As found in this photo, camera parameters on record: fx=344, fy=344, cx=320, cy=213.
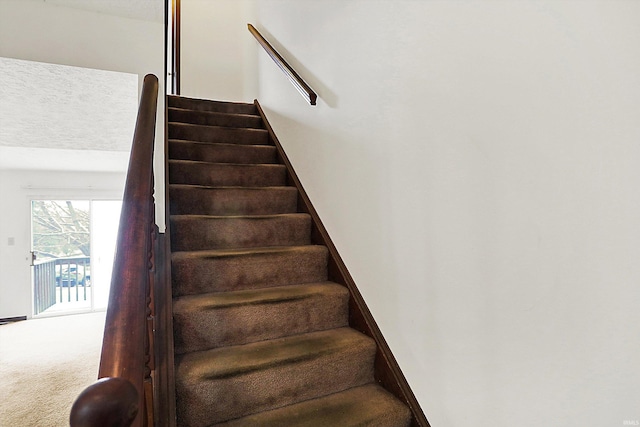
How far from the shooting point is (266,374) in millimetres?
1377

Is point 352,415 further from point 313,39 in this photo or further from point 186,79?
point 186,79

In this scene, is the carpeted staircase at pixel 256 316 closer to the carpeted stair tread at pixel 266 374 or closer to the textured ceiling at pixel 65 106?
the carpeted stair tread at pixel 266 374

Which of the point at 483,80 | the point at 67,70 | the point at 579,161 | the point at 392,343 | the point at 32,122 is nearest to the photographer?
the point at 579,161

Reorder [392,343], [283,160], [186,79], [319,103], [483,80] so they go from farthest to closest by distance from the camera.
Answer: [186,79] → [283,160] → [319,103] → [392,343] → [483,80]

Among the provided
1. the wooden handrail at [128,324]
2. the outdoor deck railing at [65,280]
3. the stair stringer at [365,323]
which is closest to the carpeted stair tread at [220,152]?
the stair stringer at [365,323]

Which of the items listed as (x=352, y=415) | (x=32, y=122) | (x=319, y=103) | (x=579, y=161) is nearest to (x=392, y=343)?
(x=352, y=415)

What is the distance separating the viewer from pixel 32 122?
12.5 feet

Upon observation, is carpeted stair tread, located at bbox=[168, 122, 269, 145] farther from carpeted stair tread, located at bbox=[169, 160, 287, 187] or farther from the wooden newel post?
the wooden newel post

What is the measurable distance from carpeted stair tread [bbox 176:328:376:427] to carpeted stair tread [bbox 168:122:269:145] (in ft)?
6.15

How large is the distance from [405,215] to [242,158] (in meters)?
1.69

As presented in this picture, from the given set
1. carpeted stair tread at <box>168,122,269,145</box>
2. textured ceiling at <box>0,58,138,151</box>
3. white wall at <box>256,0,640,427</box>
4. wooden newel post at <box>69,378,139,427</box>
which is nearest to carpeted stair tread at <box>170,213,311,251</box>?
white wall at <box>256,0,640,427</box>

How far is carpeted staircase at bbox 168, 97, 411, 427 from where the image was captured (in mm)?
1324

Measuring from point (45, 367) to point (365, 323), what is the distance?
3.85 meters

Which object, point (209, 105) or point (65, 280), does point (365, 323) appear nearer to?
point (209, 105)
